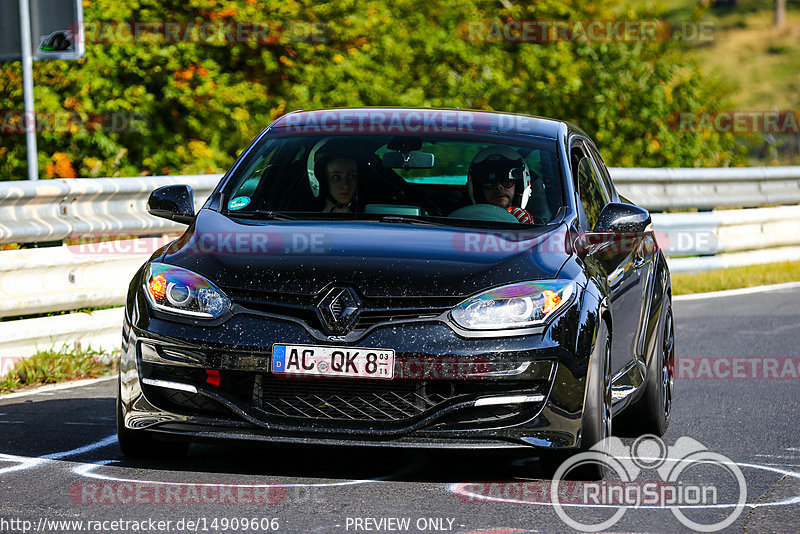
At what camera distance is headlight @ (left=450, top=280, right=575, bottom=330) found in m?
5.61

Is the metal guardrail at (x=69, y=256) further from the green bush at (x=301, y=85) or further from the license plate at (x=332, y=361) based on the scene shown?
the green bush at (x=301, y=85)

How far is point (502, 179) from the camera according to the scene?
6777 millimetres

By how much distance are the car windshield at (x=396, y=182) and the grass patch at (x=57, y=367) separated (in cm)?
225

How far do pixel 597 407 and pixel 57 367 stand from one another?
388 cm

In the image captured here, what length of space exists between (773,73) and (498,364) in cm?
9189

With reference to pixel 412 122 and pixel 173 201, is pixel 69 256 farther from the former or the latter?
pixel 412 122

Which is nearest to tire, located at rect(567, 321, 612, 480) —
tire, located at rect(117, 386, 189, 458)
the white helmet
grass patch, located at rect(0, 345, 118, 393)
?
the white helmet

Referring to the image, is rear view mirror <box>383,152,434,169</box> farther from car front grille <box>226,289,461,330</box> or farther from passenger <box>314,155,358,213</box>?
car front grille <box>226,289,461,330</box>

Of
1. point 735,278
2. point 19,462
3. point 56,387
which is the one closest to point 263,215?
point 19,462

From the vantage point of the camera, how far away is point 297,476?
19.5ft

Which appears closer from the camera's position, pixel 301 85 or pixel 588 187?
pixel 588 187

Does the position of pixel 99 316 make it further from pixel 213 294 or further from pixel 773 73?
pixel 773 73

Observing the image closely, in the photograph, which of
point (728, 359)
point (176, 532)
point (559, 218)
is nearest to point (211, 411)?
point (176, 532)

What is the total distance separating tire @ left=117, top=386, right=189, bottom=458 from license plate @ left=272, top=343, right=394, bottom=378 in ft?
2.47
